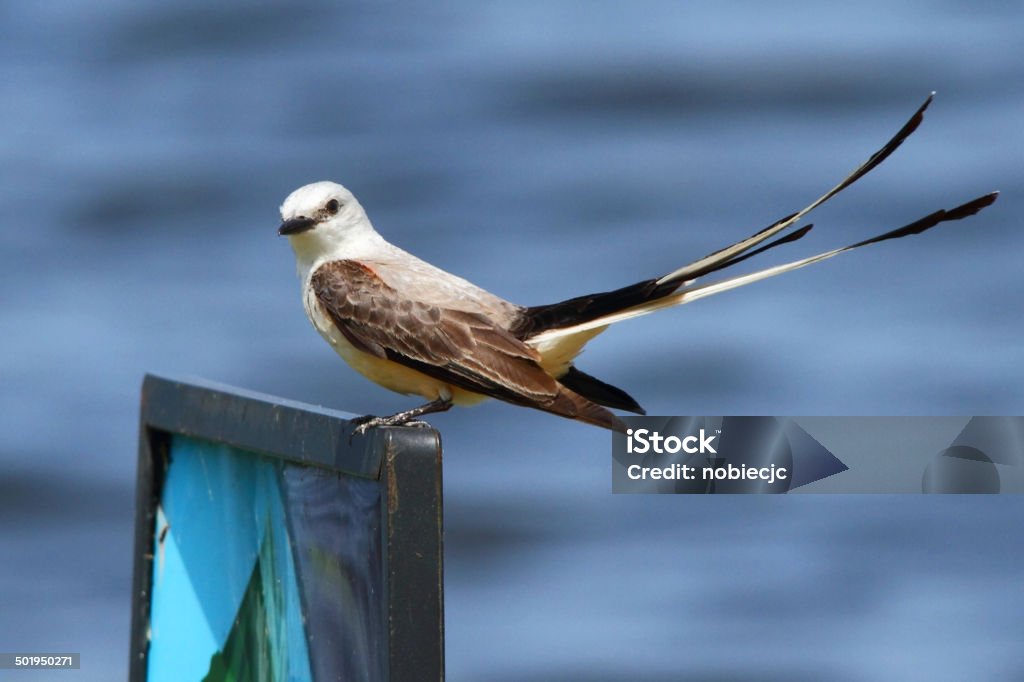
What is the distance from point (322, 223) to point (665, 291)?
1.10 metres

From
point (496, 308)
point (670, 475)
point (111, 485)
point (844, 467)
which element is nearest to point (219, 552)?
point (496, 308)

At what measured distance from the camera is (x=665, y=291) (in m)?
4.07

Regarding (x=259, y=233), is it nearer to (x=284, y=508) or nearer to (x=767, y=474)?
(x=767, y=474)

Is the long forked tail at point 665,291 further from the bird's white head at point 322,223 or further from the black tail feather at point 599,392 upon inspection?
the bird's white head at point 322,223

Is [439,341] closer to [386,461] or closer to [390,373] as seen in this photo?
[390,373]

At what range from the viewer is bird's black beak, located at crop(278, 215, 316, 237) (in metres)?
4.54

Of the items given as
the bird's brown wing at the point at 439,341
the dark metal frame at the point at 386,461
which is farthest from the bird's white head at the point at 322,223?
the dark metal frame at the point at 386,461

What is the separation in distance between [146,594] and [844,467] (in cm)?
316

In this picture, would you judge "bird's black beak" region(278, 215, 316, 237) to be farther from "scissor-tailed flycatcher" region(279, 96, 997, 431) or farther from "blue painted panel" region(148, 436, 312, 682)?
"blue painted panel" region(148, 436, 312, 682)

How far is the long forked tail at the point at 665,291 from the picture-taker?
3.83 metres

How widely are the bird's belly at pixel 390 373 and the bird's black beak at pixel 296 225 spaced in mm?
260

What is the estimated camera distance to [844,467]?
19.4 feet

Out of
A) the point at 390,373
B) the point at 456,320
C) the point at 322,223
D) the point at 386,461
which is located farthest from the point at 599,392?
the point at 386,461

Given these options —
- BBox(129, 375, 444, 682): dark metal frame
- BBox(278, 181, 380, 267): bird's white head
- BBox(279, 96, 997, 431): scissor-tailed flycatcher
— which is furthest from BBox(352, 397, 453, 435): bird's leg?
BBox(278, 181, 380, 267): bird's white head
